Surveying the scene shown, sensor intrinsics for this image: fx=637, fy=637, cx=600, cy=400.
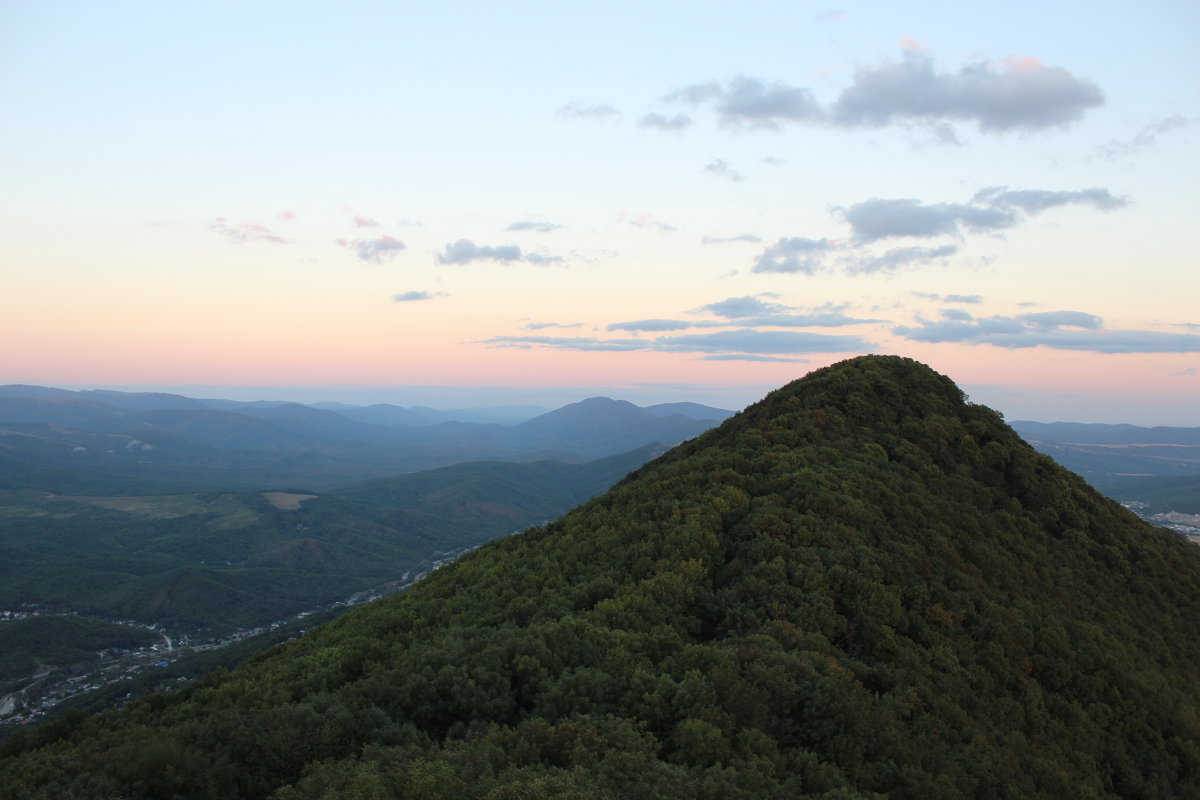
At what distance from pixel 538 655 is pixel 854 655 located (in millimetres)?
11005

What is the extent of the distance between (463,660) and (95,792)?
975 cm

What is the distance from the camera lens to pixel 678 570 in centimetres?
2644

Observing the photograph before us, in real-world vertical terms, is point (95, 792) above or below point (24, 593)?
above

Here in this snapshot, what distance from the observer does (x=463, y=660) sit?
2144 centimetres

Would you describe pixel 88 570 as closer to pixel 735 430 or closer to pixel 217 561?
pixel 217 561

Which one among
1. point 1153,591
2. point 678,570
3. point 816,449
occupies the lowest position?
point 1153,591

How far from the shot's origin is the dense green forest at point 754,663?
16.0 metres

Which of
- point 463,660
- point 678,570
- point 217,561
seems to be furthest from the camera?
point 217,561

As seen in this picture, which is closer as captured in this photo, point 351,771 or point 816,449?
Result: point 351,771

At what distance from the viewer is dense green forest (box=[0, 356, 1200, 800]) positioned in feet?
52.3

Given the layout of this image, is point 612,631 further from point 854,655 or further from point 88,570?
point 88,570

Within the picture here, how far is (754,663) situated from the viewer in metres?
18.8

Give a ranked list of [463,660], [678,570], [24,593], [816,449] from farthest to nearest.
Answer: [24,593] < [816,449] < [678,570] < [463,660]

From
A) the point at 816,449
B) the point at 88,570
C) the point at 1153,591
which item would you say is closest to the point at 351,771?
the point at 816,449
